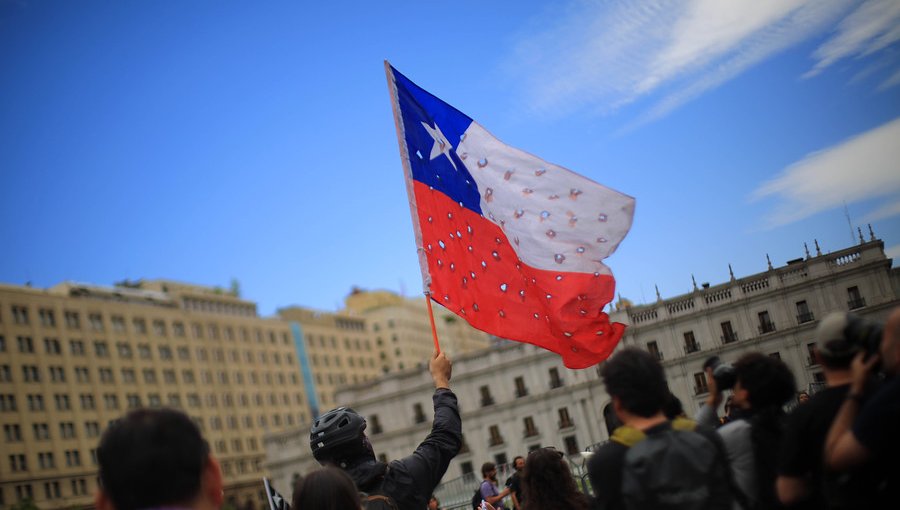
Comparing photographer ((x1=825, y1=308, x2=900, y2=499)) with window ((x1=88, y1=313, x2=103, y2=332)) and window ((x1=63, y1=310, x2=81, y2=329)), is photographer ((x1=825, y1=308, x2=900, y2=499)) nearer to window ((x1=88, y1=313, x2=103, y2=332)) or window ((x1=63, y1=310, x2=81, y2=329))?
window ((x1=63, y1=310, x2=81, y2=329))

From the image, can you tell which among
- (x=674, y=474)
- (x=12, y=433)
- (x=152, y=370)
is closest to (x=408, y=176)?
(x=674, y=474)

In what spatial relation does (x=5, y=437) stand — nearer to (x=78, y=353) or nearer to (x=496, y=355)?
(x=78, y=353)

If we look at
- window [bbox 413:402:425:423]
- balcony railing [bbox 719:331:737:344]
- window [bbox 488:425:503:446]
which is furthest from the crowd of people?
window [bbox 413:402:425:423]

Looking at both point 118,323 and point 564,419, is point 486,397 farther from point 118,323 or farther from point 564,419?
point 118,323

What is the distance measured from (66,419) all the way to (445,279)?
72906 millimetres

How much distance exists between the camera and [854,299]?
50656 mm

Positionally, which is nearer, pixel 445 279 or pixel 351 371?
pixel 445 279

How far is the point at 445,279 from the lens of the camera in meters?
7.80

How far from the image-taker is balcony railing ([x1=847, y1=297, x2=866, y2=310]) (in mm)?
50156

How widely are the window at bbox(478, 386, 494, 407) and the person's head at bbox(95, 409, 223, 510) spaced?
203 feet

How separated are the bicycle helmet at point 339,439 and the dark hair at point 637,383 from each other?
4.46 ft

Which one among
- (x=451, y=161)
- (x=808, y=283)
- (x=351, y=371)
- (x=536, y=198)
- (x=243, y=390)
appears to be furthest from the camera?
(x=351, y=371)

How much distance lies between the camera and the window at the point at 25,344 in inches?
2808

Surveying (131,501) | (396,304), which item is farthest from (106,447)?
(396,304)
